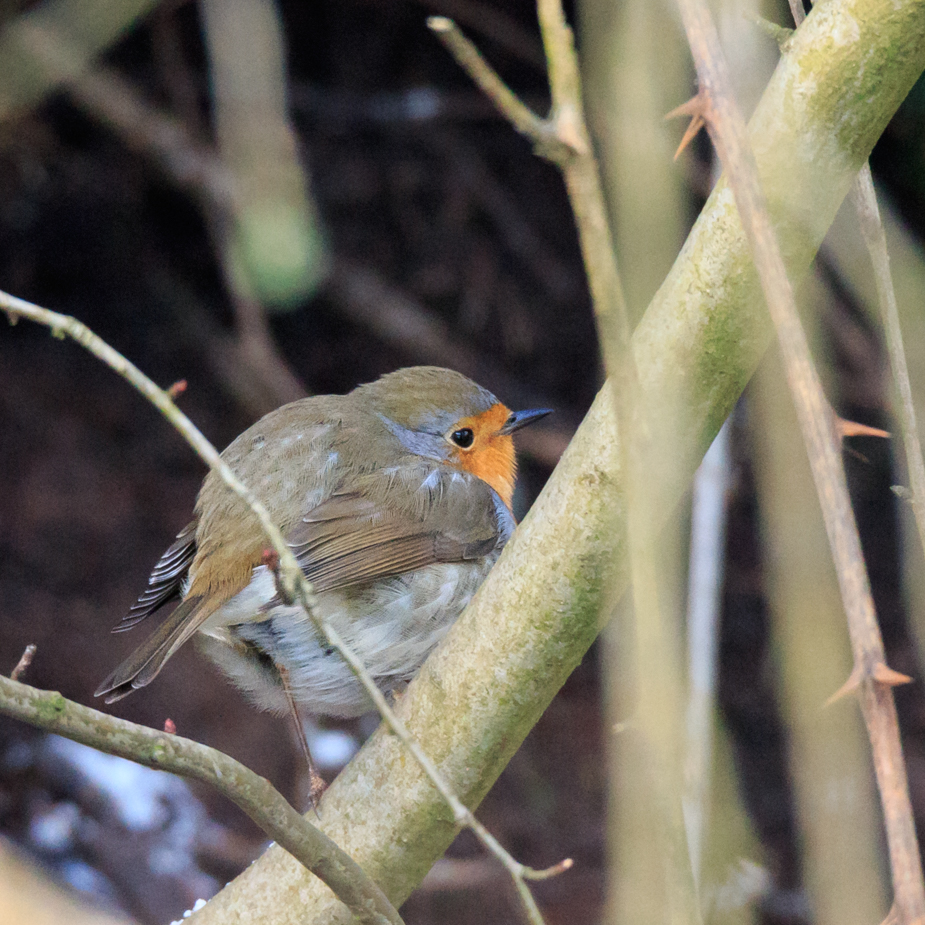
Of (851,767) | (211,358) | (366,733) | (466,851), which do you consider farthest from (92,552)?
(851,767)

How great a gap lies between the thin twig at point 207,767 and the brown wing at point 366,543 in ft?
3.21

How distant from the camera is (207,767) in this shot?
→ 141 centimetres

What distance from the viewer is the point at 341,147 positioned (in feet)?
15.8

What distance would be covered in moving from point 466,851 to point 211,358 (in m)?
2.39

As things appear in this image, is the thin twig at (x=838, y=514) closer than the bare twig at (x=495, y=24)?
Yes

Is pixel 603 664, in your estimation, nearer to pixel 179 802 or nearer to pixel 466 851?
pixel 466 851

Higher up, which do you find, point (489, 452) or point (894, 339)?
point (894, 339)

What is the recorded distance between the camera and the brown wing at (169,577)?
2.59 m

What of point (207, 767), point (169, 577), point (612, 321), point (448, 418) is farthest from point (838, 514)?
point (448, 418)

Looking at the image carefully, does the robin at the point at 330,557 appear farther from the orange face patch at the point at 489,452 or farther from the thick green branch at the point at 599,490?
the thick green branch at the point at 599,490

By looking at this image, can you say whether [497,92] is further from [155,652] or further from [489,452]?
[489,452]

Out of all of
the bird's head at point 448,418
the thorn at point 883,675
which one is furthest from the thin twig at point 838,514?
the bird's head at point 448,418

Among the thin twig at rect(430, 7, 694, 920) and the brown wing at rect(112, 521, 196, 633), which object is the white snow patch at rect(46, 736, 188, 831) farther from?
the thin twig at rect(430, 7, 694, 920)

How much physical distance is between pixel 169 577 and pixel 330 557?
0.43 metres
